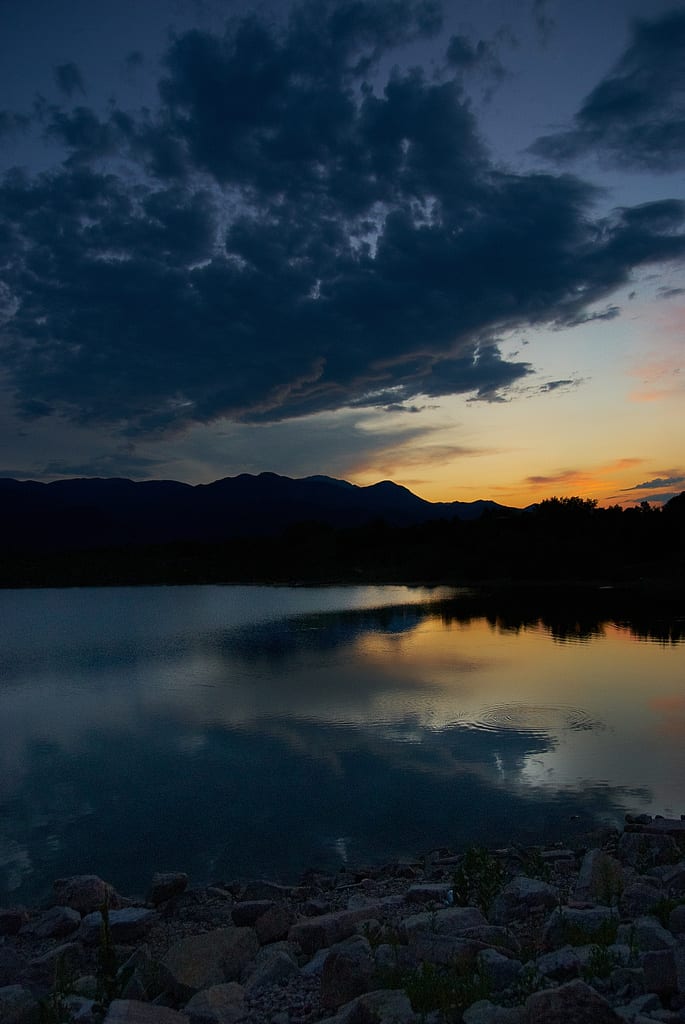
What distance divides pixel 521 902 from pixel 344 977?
2726 mm

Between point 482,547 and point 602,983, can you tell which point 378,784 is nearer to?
point 602,983

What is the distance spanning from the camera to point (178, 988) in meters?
6.38

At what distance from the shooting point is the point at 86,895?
8781mm

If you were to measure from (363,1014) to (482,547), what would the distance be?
9707cm

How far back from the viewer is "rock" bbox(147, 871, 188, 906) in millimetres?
9016

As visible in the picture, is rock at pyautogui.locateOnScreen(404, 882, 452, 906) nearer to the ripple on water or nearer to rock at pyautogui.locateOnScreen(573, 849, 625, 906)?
rock at pyautogui.locateOnScreen(573, 849, 625, 906)

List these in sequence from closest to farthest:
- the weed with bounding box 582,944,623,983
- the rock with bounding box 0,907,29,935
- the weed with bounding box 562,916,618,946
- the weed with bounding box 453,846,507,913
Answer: the weed with bounding box 582,944,623,983, the weed with bounding box 562,916,618,946, the weed with bounding box 453,846,507,913, the rock with bounding box 0,907,29,935

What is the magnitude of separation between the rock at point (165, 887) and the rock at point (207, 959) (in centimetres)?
161

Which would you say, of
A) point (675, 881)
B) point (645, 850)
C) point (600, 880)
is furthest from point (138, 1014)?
point (645, 850)

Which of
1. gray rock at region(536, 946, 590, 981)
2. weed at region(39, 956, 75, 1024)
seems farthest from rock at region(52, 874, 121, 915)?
gray rock at region(536, 946, 590, 981)

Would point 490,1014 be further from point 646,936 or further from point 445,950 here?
point 646,936

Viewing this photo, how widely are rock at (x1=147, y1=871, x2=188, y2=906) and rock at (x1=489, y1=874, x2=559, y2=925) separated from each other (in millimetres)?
3973

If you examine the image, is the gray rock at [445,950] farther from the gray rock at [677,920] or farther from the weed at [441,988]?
the gray rock at [677,920]

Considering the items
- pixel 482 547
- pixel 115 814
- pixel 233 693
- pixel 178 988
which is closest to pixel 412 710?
pixel 233 693
